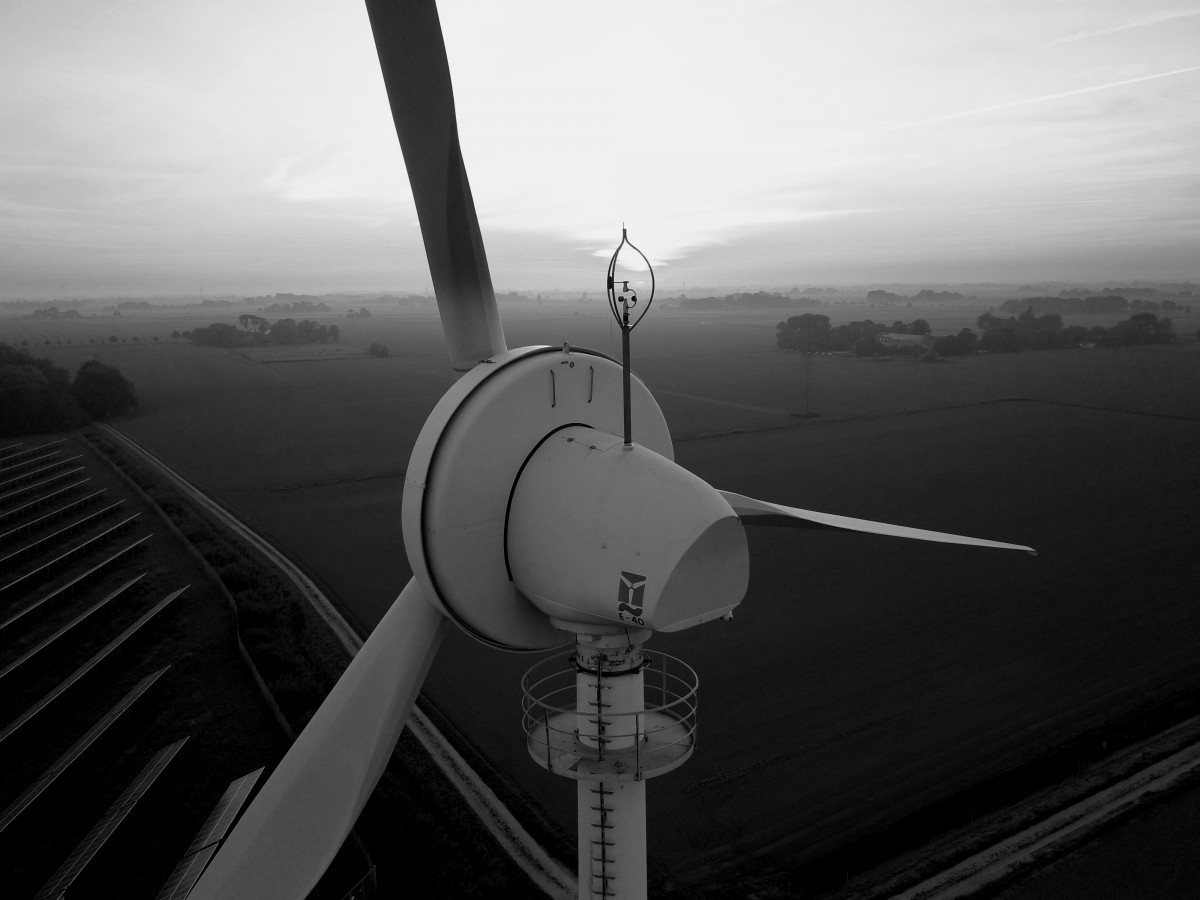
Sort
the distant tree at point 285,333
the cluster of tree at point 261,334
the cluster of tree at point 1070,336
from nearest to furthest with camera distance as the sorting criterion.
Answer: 1. the cluster of tree at point 1070,336
2. the cluster of tree at point 261,334
3. the distant tree at point 285,333

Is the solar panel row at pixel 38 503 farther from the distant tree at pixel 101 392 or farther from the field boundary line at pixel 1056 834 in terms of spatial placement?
the field boundary line at pixel 1056 834

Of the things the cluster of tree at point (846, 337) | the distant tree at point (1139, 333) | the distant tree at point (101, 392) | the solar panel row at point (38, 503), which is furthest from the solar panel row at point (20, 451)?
the distant tree at point (1139, 333)

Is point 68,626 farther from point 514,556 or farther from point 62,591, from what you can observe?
point 514,556

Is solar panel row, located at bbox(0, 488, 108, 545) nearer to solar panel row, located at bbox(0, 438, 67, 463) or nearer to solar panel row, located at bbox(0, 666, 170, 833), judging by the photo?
solar panel row, located at bbox(0, 438, 67, 463)

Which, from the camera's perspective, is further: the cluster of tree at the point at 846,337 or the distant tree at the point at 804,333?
the distant tree at the point at 804,333

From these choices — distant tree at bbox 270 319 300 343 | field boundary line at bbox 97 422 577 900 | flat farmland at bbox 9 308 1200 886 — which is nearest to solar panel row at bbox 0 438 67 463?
flat farmland at bbox 9 308 1200 886

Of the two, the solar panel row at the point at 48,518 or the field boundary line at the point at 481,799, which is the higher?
the solar panel row at the point at 48,518

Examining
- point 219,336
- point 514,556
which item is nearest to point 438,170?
point 514,556
